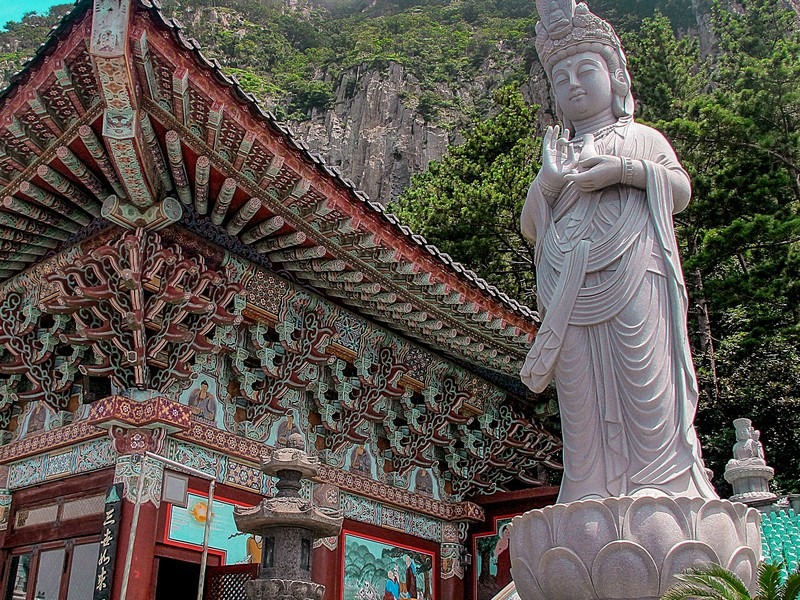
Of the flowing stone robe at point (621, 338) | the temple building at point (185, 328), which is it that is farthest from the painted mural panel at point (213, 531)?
the flowing stone robe at point (621, 338)

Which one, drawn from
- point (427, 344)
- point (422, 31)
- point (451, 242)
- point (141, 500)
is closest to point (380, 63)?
point (422, 31)

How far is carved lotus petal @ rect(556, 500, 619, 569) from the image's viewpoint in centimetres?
361

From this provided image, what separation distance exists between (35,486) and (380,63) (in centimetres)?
4102

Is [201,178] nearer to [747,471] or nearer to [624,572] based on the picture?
[624,572]

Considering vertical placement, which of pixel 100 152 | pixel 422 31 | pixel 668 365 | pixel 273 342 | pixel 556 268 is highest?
pixel 422 31

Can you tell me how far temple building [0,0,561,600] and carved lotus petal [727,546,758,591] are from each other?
3267 mm

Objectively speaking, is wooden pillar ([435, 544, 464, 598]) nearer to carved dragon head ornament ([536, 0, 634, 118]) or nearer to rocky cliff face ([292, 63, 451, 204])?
carved dragon head ornament ([536, 0, 634, 118])

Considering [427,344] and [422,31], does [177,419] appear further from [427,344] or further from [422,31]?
[422,31]

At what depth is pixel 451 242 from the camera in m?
17.6

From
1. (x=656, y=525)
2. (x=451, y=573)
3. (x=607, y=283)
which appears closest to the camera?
(x=656, y=525)

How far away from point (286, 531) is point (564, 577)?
2.50m

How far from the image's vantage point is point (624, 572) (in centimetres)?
350

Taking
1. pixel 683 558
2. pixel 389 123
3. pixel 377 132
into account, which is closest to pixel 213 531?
pixel 683 558

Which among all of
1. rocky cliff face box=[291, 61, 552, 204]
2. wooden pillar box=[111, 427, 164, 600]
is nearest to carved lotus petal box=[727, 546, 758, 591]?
wooden pillar box=[111, 427, 164, 600]
